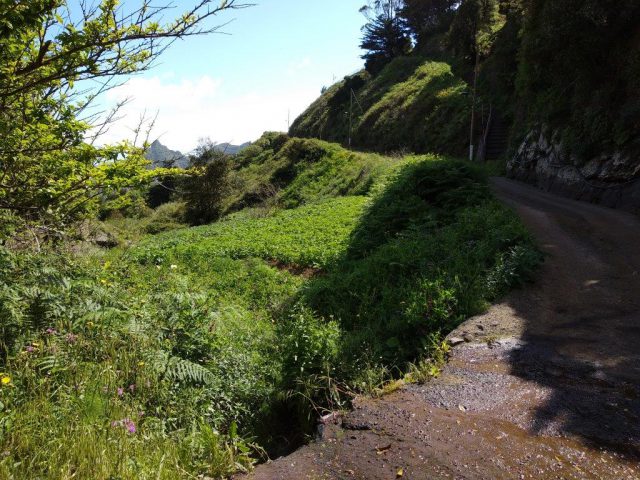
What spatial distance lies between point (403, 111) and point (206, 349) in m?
37.9

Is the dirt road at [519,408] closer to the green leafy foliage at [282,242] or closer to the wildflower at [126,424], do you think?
the wildflower at [126,424]

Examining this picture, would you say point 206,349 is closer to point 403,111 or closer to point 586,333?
point 586,333

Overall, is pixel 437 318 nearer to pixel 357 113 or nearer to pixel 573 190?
pixel 573 190

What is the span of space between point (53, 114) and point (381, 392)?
445 centimetres

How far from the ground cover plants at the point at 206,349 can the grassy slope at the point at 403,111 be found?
23.8 meters

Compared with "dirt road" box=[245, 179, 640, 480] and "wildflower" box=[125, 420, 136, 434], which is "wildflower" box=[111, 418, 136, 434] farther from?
"dirt road" box=[245, 179, 640, 480]

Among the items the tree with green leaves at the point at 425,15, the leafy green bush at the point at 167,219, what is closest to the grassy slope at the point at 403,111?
the tree with green leaves at the point at 425,15

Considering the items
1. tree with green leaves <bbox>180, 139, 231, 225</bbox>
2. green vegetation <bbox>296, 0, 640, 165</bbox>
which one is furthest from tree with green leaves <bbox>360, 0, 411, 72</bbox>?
tree with green leaves <bbox>180, 139, 231, 225</bbox>

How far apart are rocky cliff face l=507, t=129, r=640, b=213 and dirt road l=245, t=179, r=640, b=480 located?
581 centimetres

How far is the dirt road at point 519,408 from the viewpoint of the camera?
Answer: 3361mm

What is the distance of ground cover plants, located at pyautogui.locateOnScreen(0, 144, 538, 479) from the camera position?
3322 millimetres

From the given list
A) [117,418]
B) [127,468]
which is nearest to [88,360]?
[117,418]

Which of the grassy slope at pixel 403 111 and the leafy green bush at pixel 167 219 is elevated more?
the grassy slope at pixel 403 111

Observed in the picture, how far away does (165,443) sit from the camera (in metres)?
3.40
